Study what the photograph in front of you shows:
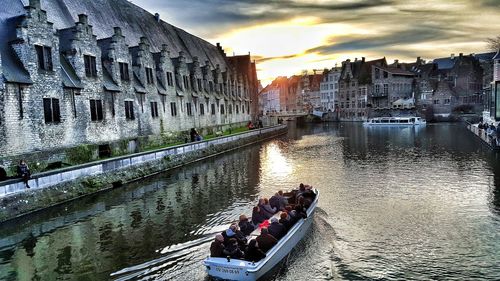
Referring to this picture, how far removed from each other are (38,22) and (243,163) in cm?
2042

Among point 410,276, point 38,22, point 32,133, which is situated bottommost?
point 410,276

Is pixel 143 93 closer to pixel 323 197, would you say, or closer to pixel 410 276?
pixel 323 197

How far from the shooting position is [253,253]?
11570 mm

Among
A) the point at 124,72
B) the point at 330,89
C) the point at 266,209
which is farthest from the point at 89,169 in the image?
the point at 330,89

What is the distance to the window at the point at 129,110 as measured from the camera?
34.2 m

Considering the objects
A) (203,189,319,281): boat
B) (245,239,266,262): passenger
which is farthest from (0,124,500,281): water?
(245,239,266,262): passenger

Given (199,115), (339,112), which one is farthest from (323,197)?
(339,112)

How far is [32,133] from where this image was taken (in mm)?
23844

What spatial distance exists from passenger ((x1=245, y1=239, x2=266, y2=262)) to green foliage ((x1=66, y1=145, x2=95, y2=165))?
779 inches

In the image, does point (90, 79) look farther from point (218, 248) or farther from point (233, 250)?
point (233, 250)

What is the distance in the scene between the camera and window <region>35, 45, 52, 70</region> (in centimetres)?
2478

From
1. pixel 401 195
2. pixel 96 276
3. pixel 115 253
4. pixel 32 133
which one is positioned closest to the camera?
pixel 96 276

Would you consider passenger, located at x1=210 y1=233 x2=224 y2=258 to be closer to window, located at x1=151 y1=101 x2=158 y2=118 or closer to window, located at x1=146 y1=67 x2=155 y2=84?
window, located at x1=151 y1=101 x2=158 y2=118

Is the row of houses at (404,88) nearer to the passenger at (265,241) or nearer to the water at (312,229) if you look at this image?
the water at (312,229)
